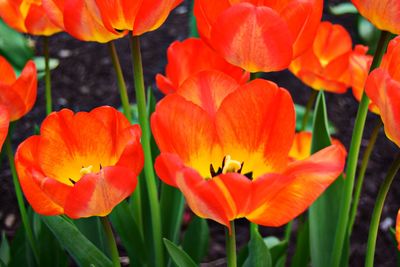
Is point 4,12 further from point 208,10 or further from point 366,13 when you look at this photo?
point 366,13

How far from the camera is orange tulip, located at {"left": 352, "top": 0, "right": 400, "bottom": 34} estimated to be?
752mm

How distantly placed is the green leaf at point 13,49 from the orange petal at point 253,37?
→ 1340 mm

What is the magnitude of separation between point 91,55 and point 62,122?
1790mm

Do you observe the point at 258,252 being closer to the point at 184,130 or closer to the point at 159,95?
the point at 184,130

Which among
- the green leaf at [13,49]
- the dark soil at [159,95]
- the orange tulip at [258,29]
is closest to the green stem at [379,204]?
the orange tulip at [258,29]

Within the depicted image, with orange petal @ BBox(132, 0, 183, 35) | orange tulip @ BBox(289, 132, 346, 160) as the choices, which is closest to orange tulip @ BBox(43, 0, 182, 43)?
orange petal @ BBox(132, 0, 183, 35)

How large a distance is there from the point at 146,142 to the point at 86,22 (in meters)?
0.19

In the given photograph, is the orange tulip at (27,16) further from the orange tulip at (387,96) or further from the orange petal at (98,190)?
the orange tulip at (387,96)

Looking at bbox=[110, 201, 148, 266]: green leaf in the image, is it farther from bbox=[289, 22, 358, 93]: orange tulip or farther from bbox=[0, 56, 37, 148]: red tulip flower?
bbox=[289, 22, 358, 93]: orange tulip

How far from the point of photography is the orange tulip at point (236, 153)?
593 mm

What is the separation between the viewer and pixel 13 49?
1.98 meters

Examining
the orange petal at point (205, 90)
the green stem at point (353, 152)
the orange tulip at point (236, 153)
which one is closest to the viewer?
the orange tulip at point (236, 153)

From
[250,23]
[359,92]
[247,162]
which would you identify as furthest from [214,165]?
[359,92]

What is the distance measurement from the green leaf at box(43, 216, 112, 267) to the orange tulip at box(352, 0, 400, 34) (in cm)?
46
